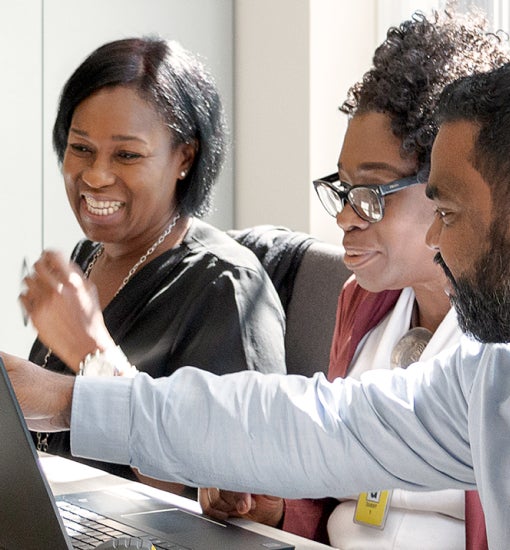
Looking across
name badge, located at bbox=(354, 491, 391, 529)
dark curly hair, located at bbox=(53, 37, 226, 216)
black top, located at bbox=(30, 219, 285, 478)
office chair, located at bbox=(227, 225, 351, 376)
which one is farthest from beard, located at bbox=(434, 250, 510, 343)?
dark curly hair, located at bbox=(53, 37, 226, 216)

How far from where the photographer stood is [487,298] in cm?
117

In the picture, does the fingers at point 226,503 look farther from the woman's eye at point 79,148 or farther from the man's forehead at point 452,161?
the woman's eye at point 79,148

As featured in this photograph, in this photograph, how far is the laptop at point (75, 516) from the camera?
1.00 m

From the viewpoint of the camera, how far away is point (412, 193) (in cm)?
159

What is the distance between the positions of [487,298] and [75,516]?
56 centimetres

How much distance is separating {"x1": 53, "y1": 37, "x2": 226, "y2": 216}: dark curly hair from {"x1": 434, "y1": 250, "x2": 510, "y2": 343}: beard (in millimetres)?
1043

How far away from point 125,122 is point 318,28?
125 centimetres

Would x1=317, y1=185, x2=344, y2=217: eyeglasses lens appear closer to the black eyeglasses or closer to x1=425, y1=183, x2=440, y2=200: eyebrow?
A: the black eyeglasses

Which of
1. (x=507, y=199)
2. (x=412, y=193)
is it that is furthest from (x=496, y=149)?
(x=412, y=193)

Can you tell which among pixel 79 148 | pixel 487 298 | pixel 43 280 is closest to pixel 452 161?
pixel 487 298

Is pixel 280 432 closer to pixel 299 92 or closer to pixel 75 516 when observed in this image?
pixel 75 516

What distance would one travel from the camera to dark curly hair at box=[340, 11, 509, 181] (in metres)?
A: 1.58

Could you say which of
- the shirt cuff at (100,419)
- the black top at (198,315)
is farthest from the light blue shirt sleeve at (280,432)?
the black top at (198,315)

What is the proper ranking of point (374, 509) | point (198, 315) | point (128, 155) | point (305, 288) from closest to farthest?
point (374, 509)
point (198, 315)
point (128, 155)
point (305, 288)
